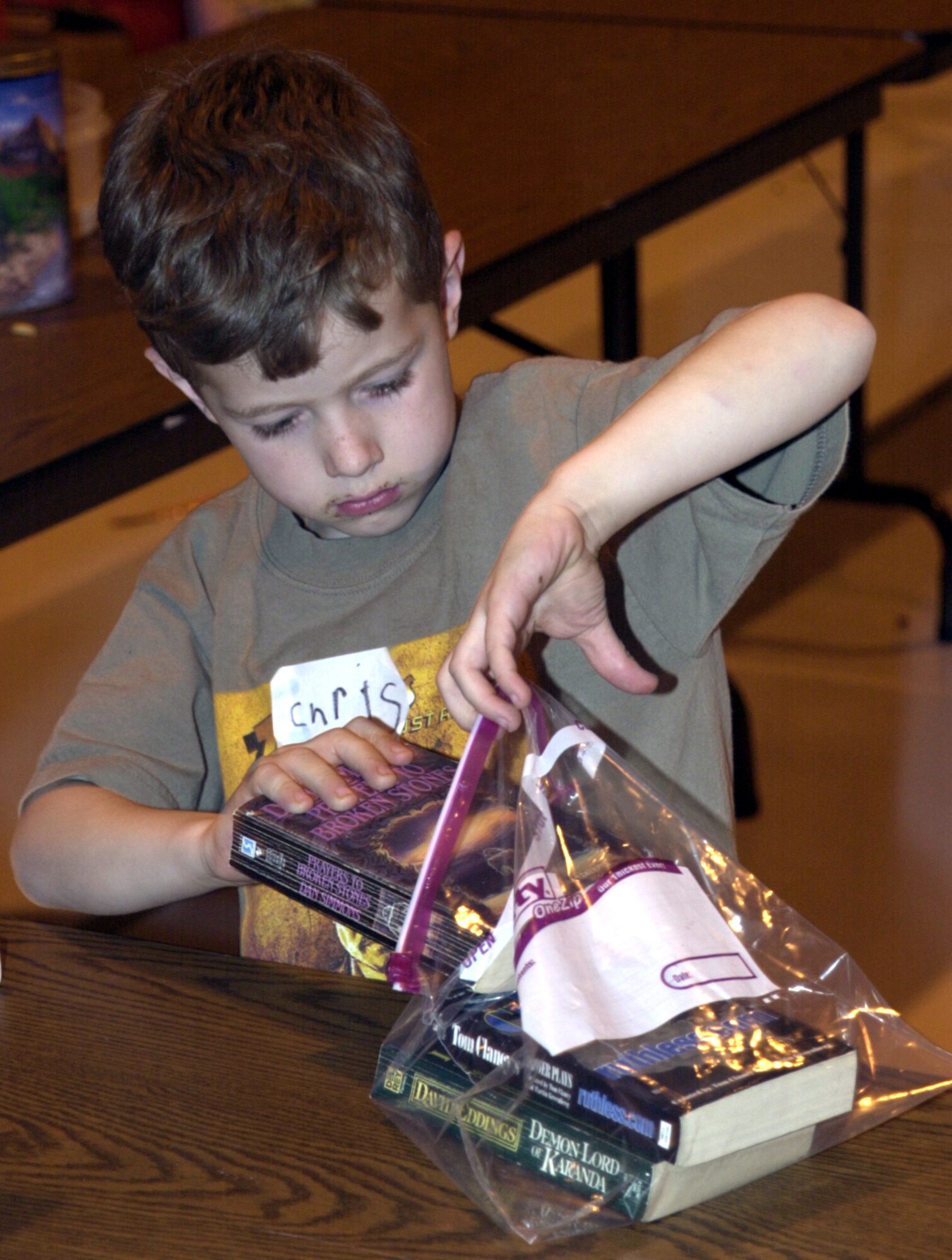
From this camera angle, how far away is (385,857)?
0.70m

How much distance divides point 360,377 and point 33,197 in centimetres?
78

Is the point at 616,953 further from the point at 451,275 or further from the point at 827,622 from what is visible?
the point at 827,622

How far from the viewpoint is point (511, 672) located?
2.33 feet

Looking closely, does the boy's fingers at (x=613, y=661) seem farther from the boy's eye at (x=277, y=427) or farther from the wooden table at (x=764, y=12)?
the wooden table at (x=764, y=12)

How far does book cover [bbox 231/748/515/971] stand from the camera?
2.26 feet

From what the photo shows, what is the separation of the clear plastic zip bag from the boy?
10cm

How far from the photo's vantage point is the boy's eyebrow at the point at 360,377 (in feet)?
3.02

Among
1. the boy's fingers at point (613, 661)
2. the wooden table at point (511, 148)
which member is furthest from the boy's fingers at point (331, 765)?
the wooden table at point (511, 148)

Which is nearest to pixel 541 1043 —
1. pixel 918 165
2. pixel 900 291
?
pixel 900 291

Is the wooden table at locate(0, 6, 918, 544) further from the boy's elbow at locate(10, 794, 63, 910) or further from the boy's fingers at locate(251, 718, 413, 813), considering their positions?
the boy's fingers at locate(251, 718, 413, 813)

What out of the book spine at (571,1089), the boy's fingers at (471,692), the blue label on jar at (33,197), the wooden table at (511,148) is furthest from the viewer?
the blue label on jar at (33,197)

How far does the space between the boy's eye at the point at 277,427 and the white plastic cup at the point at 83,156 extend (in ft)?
3.08

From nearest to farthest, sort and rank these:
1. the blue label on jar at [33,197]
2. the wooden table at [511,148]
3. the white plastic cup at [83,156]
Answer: the wooden table at [511,148] → the blue label on jar at [33,197] → the white plastic cup at [83,156]

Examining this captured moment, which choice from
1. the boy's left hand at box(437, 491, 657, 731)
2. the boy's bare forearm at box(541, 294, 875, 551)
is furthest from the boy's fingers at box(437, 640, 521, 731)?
the boy's bare forearm at box(541, 294, 875, 551)
